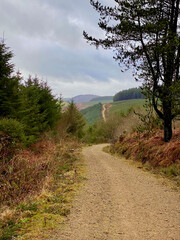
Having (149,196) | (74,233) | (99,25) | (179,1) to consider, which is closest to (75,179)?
(149,196)

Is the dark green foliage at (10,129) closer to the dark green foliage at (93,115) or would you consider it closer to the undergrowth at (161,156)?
the undergrowth at (161,156)

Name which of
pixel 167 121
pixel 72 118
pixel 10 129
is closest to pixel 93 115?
pixel 72 118

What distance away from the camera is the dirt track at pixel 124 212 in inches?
163

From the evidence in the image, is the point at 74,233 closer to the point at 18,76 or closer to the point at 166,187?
the point at 166,187

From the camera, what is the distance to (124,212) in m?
5.35

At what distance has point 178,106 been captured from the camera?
37.2 ft

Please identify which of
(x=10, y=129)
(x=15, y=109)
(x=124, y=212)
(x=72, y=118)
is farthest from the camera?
(x=72, y=118)

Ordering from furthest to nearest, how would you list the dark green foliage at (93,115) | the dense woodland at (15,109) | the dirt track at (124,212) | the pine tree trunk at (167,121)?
the dark green foliage at (93,115), the pine tree trunk at (167,121), the dense woodland at (15,109), the dirt track at (124,212)

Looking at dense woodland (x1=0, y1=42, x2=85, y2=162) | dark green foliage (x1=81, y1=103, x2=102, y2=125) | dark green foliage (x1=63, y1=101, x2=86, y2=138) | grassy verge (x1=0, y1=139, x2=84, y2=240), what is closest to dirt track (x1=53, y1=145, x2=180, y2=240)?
grassy verge (x1=0, y1=139, x2=84, y2=240)

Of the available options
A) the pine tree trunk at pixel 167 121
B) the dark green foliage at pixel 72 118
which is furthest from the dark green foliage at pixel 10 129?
the dark green foliage at pixel 72 118

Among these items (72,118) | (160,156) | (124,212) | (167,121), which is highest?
(72,118)

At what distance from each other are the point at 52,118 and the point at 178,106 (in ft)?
52.4

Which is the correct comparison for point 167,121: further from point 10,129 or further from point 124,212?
point 10,129

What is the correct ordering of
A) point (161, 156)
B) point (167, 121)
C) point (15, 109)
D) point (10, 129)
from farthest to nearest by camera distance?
point (15, 109) < point (167, 121) < point (161, 156) < point (10, 129)
